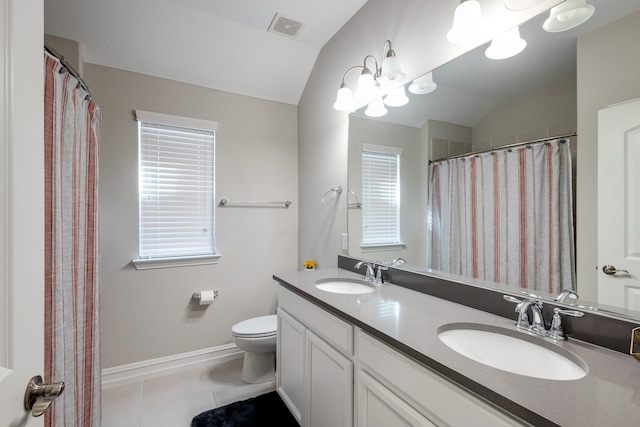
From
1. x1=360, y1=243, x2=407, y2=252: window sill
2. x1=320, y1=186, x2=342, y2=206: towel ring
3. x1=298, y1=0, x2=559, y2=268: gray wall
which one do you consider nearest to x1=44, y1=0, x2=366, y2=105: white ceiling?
x1=298, y1=0, x2=559, y2=268: gray wall

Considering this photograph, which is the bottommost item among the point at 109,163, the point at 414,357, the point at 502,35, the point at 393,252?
the point at 414,357

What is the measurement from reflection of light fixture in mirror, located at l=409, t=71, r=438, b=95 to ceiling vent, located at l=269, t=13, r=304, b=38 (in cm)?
108

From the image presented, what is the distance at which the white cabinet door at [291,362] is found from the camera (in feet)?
5.37

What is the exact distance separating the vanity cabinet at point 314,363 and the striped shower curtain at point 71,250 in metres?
1.02

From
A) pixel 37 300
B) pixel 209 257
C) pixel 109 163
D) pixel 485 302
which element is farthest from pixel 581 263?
pixel 109 163

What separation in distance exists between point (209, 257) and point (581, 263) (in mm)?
2363

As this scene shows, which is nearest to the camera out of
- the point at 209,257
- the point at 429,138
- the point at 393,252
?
the point at 429,138

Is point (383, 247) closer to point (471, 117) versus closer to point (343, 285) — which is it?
point (343, 285)

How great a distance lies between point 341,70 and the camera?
2.21 metres

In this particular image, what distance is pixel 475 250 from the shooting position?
136cm

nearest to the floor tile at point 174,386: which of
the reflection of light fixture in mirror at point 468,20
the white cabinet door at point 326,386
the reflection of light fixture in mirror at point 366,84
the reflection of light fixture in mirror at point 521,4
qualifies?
the white cabinet door at point 326,386

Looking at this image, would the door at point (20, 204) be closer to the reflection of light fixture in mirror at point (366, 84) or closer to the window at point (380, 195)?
the reflection of light fixture in mirror at point (366, 84)

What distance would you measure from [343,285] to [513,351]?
1.02 m

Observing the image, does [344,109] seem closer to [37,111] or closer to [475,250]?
[475,250]
